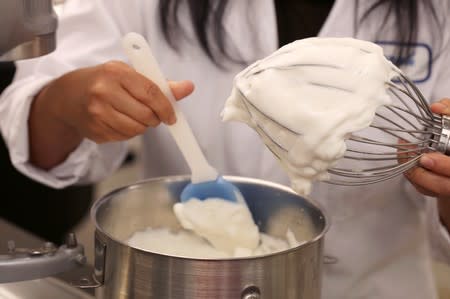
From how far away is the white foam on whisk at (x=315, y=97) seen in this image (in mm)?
535

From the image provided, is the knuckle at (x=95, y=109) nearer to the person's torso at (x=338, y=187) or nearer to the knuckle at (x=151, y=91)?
the knuckle at (x=151, y=91)

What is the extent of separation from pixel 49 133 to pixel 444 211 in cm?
45

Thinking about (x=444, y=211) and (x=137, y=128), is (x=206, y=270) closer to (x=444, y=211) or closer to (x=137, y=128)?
(x=137, y=128)

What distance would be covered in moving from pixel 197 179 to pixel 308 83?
0.19 meters

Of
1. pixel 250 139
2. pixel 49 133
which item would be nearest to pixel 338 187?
pixel 250 139

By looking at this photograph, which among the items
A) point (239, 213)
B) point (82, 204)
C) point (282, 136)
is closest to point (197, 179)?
point (239, 213)

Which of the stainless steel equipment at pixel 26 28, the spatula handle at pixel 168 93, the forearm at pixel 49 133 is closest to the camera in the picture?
the stainless steel equipment at pixel 26 28

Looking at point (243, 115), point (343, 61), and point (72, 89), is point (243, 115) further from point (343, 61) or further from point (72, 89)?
point (72, 89)

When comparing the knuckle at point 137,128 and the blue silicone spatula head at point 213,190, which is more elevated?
the knuckle at point 137,128

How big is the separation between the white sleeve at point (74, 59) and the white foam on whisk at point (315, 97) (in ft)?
1.08

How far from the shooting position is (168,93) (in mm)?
669

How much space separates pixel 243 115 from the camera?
59 centimetres

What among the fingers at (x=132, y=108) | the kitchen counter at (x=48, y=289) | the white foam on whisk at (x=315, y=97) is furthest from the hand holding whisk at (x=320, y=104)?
the kitchen counter at (x=48, y=289)

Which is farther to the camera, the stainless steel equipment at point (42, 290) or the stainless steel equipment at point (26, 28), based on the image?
the stainless steel equipment at point (42, 290)
